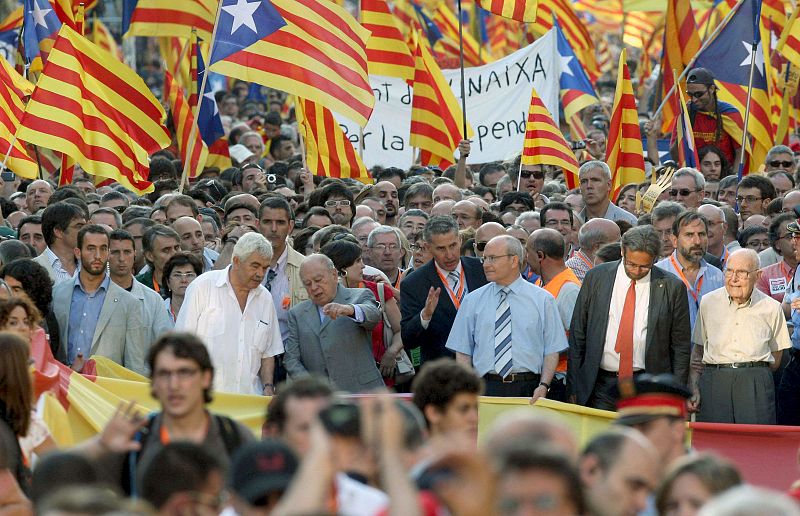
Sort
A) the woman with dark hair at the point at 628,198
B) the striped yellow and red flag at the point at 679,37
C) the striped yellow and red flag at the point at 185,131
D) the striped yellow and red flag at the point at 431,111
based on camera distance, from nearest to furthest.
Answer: the woman with dark hair at the point at 628,198
the striped yellow and red flag at the point at 185,131
the striped yellow and red flag at the point at 431,111
the striped yellow and red flag at the point at 679,37

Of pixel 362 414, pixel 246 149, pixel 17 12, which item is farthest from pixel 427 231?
pixel 17 12

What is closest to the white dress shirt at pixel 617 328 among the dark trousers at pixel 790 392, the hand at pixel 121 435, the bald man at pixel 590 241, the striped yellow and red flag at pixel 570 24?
the dark trousers at pixel 790 392

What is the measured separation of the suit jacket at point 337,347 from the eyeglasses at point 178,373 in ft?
12.5

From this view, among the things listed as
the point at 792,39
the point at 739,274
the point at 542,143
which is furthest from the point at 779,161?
the point at 739,274

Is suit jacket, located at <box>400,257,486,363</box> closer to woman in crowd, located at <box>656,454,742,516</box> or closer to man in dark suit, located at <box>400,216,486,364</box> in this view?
man in dark suit, located at <box>400,216,486,364</box>

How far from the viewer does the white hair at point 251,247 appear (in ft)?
34.6

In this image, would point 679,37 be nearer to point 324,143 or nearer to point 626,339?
point 324,143

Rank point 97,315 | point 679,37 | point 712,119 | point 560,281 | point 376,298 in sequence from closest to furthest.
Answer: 1. point 97,315
2. point 376,298
3. point 560,281
4. point 712,119
5. point 679,37

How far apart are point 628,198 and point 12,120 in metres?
5.51

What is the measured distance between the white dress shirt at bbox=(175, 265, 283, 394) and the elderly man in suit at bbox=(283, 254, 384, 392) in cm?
34

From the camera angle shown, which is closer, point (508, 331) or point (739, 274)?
point (739, 274)

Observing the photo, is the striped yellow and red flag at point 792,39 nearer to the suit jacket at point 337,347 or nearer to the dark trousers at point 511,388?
the dark trousers at point 511,388

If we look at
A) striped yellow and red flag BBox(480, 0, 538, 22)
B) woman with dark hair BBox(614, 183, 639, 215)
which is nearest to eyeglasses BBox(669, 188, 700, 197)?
woman with dark hair BBox(614, 183, 639, 215)

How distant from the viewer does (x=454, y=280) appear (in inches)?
461
